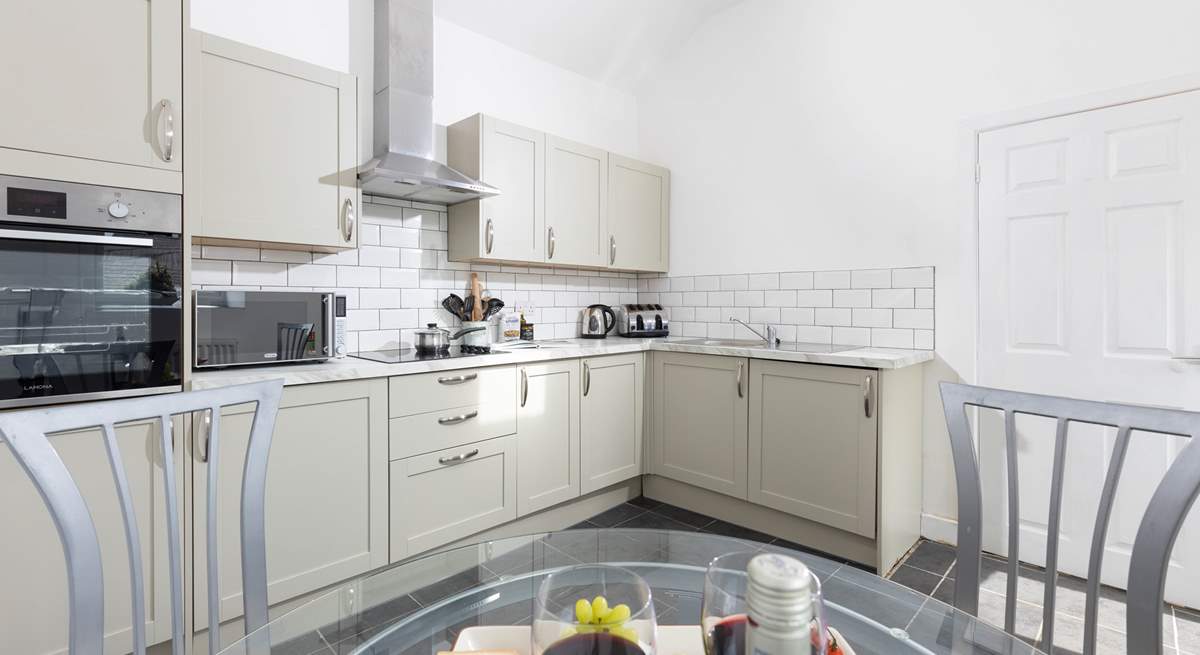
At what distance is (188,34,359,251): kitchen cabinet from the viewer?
6.94ft

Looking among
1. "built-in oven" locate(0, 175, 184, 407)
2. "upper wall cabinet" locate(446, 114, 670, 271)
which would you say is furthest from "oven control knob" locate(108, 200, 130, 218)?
"upper wall cabinet" locate(446, 114, 670, 271)

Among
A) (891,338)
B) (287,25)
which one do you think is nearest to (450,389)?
(287,25)

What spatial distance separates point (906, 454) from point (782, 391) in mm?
667

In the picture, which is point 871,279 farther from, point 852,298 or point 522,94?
point 522,94

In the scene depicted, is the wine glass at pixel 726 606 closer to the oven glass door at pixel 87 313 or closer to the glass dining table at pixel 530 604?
the glass dining table at pixel 530 604

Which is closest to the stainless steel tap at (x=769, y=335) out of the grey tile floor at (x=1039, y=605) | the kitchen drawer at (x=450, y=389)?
the grey tile floor at (x=1039, y=605)

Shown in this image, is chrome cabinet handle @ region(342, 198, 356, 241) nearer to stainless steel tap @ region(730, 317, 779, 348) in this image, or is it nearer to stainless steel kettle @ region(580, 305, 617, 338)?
stainless steel kettle @ region(580, 305, 617, 338)

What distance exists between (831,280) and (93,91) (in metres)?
3.26

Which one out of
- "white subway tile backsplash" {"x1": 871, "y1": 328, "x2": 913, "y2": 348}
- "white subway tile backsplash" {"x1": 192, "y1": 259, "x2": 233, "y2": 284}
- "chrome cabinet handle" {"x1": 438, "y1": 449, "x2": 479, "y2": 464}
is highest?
"white subway tile backsplash" {"x1": 192, "y1": 259, "x2": 233, "y2": 284}

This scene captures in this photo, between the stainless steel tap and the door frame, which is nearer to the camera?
the door frame

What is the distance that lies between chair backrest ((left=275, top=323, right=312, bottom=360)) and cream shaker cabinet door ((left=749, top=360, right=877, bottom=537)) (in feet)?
6.79

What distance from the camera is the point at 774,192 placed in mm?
3525

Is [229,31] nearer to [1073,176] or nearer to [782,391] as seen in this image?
[782,391]

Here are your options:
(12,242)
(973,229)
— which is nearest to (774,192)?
(973,229)
